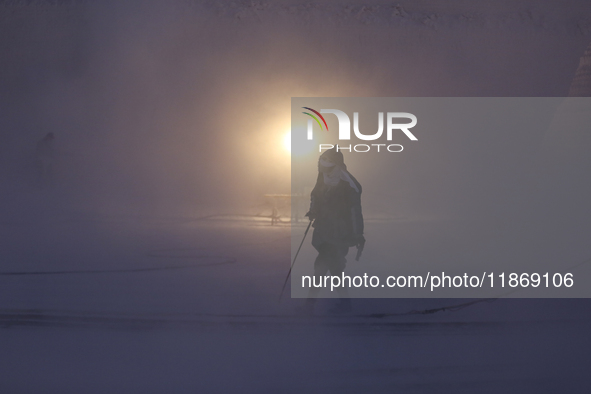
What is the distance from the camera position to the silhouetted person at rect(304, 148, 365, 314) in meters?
3.74

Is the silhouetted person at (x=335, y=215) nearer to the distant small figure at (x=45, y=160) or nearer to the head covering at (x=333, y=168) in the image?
the head covering at (x=333, y=168)

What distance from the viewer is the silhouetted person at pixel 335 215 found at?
3742 millimetres

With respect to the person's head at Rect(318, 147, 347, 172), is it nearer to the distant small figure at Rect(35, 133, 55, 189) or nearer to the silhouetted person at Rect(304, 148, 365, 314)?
the silhouetted person at Rect(304, 148, 365, 314)

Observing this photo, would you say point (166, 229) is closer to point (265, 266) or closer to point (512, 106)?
point (265, 266)

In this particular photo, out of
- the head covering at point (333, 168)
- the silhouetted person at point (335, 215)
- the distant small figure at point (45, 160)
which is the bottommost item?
the silhouetted person at point (335, 215)

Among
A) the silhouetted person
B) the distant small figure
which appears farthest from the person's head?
the distant small figure

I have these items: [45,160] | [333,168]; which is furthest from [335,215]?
[45,160]

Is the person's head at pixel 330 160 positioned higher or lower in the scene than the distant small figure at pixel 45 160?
lower

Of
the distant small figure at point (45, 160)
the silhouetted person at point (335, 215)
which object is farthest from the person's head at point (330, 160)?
the distant small figure at point (45, 160)

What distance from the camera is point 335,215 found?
12.4 ft

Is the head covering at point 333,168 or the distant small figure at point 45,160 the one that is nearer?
the head covering at point 333,168

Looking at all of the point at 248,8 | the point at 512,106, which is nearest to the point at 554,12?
the point at 512,106

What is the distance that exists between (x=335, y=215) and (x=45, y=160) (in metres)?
11.3

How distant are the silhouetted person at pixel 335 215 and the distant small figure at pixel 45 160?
36.2ft
